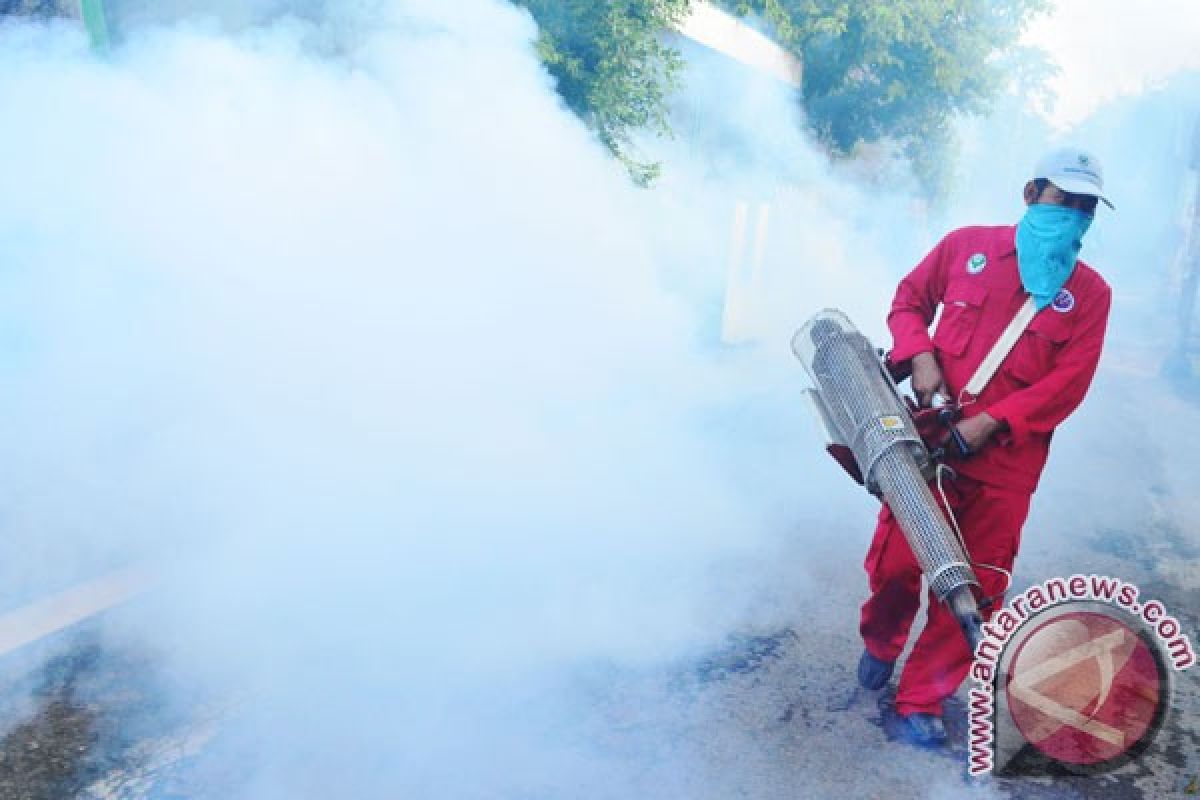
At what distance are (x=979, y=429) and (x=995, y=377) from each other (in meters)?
0.21

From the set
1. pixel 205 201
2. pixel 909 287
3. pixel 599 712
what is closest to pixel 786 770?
pixel 599 712

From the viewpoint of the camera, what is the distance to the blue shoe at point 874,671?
2.83m

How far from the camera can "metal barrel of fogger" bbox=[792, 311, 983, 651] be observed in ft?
7.41

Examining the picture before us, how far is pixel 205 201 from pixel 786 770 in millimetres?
3024

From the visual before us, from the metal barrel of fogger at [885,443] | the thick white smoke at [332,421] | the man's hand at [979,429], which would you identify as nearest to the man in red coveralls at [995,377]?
the man's hand at [979,429]

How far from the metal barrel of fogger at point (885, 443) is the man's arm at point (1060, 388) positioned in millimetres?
261

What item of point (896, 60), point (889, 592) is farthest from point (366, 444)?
point (896, 60)

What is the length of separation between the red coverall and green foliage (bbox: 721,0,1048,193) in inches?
316

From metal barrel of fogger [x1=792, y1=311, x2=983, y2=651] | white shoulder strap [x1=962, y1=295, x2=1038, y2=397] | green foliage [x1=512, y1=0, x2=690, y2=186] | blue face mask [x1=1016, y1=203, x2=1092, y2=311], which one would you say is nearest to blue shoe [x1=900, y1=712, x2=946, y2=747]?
metal barrel of fogger [x1=792, y1=311, x2=983, y2=651]

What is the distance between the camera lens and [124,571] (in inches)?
129

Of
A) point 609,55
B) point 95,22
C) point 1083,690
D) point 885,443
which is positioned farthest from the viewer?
point 609,55

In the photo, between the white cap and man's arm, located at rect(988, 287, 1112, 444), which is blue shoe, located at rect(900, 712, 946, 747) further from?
the white cap

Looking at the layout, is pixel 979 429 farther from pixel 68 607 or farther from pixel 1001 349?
pixel 68 607

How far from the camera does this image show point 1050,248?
2.51m
